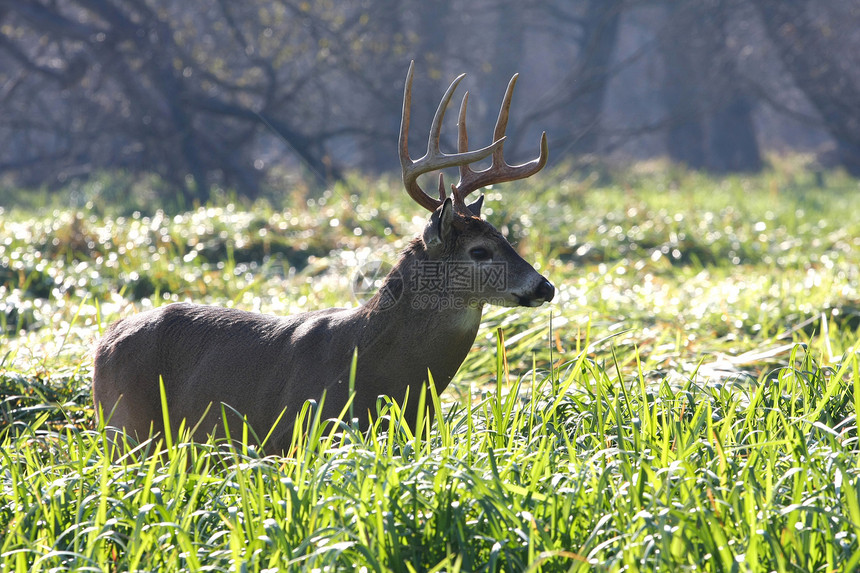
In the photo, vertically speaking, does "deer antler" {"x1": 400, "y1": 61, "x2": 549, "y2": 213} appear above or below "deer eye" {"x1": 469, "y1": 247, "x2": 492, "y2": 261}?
above

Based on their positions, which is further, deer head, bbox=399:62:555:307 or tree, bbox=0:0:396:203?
tree, bbox=0:0:396:203

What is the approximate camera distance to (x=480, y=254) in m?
3.38

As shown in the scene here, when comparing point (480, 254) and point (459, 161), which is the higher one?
point (459, 161)

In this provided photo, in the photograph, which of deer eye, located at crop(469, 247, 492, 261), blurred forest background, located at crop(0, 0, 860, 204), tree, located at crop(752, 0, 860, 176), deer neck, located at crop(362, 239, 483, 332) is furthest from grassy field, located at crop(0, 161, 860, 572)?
tree, located at crop(752, 0, 860, 176)

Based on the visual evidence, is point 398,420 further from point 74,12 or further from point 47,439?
point 74,12

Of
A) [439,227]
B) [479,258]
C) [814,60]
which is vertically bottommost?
[479,258]

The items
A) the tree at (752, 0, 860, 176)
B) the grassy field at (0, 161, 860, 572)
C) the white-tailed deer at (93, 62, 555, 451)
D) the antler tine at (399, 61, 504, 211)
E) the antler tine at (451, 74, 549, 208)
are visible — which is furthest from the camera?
the tree at (752, 0, 860, 176)

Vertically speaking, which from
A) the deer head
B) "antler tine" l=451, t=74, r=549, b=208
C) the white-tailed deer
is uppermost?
"antler tine" l=451, t=74, r=549, b=208

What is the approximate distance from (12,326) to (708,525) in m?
5.07

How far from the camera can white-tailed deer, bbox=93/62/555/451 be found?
322 centimetres

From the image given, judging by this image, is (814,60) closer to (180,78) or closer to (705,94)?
(705,94)

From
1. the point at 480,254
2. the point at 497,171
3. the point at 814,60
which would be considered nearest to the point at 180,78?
the point at 497,171

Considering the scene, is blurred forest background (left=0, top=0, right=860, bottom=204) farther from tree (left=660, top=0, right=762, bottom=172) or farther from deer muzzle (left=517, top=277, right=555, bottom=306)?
deer muzzle (left=517, top=277, right=555, bottom=306)

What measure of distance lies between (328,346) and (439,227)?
0.61 meters
